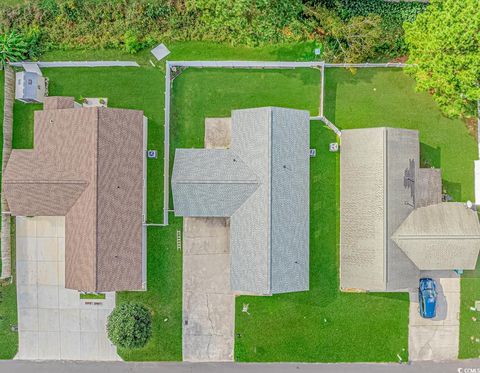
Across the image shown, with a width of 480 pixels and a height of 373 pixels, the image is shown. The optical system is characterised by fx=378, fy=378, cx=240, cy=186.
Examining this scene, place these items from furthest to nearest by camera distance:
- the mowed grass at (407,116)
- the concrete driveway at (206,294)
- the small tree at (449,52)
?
1. the mowed grass at (407,116)
2. the concrete driveway at (206,294)
3. the small tree at (449,52)

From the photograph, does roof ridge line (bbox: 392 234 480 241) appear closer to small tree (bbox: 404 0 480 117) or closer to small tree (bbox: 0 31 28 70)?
small tree (bbox: 404 0 480 117)

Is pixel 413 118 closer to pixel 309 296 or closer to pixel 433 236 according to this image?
pixel 433 236

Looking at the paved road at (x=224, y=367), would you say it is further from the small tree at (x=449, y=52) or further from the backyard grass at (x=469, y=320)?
the small tree at (x=449, y=52)

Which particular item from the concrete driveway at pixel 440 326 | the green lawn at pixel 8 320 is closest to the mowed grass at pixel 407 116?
the concrete driveway at pixel 440 326

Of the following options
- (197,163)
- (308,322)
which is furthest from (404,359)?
(197,163)

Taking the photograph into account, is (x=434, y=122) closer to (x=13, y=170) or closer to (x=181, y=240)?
(x=181, y=240)

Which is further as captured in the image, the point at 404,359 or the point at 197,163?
the point at 404,359
